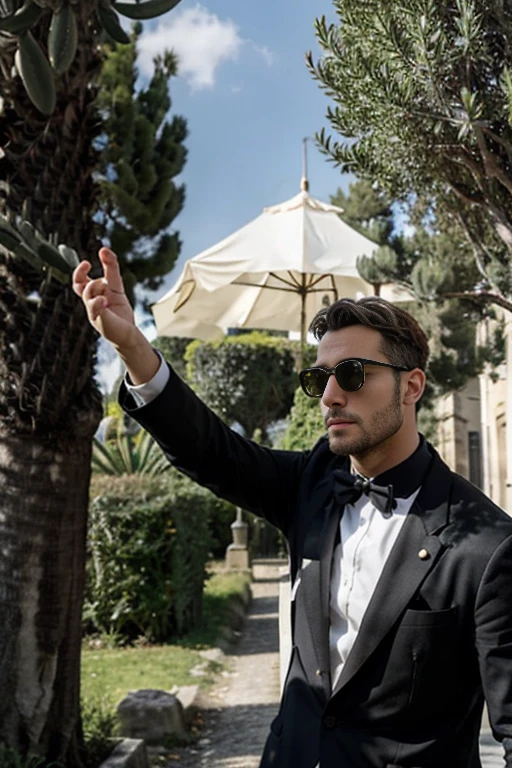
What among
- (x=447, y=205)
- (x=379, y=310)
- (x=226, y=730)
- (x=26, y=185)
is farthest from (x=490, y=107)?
(x=226, y=730)

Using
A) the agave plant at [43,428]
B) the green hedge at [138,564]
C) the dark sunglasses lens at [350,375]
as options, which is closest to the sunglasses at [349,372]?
the dark sunglasses lens at [350,375]

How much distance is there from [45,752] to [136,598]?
4505 millimetres

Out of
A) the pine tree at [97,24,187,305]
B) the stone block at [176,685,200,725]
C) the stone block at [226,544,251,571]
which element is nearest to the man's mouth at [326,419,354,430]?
the stone block at [176,685,200,725]

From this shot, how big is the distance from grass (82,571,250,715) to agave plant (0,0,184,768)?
1.66m

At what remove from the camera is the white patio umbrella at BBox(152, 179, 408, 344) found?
9047 mm

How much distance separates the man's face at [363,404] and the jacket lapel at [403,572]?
0.18 m

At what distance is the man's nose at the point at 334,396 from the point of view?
6.28ft

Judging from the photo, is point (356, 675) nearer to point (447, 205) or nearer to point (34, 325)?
point (34, 325)

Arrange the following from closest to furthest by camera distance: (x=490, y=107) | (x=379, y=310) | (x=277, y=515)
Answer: (x=379, y=310) < (x=277, y=515) < (x=490, y=107)

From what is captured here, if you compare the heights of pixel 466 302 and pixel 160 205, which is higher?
pixel 160 205

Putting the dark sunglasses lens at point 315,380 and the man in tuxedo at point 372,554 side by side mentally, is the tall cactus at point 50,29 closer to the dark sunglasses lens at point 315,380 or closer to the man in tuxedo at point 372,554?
the man in tuxedo at point 372,554

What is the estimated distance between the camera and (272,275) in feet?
34.5

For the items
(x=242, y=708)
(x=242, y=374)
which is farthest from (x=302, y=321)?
(x=242, y=374)

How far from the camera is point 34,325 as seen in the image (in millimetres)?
4023
